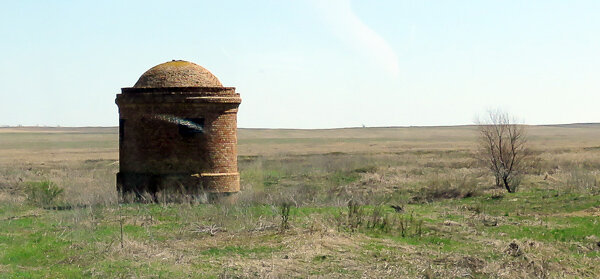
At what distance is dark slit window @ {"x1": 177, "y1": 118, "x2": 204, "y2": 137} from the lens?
20859 millimetres

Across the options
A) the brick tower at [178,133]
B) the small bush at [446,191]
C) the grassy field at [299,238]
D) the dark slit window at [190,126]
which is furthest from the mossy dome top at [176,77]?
the small bush at [446,191]

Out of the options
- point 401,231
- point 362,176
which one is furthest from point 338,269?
point 362,176

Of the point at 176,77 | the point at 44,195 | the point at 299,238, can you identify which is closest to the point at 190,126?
the point at 176,77

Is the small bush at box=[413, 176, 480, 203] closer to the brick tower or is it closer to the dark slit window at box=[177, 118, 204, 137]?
the brick tower

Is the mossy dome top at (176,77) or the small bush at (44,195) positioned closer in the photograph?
the mossy dome top at (176,77)

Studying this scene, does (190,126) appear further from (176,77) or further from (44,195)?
(44,195)

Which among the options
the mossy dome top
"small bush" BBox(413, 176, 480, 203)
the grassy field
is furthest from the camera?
"small bush" BBox(413, 176, 480, 203)

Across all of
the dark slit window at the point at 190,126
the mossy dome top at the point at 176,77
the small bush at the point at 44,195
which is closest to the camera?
Answer: the dark slit window at the point at 190,126

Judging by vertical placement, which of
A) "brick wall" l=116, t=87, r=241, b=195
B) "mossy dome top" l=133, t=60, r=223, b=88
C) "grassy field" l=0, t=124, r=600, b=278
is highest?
"mossy dome top" l=133, t=60, r=223, b=88

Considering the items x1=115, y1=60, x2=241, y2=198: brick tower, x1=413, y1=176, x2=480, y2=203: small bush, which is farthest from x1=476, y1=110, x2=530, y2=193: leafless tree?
x1=115, y1=60, x2=241, y2=198: brick tower

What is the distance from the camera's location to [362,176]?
3562 centimetres

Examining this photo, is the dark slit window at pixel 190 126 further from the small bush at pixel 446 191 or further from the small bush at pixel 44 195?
the small bush at pixel 446 191

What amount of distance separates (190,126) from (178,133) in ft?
1.31

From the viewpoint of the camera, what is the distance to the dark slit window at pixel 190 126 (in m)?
20.9
